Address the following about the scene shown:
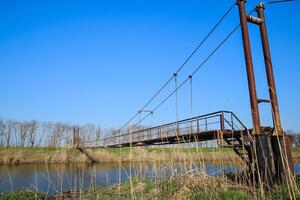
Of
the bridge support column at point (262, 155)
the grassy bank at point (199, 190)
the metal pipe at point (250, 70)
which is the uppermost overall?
the metal pipe at point (250, 70)

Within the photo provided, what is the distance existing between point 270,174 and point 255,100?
1.89m

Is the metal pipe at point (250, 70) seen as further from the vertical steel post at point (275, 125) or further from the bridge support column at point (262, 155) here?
the vertical steel post at point (275, 125)

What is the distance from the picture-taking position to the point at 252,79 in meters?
7.12

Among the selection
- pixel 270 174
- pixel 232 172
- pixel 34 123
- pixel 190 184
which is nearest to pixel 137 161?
pixel 190 184

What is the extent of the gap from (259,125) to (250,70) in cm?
154

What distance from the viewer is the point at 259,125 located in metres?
6.77

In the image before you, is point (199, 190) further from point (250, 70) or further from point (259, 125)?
point (250, 70)

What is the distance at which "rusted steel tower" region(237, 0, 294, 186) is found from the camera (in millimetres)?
6200

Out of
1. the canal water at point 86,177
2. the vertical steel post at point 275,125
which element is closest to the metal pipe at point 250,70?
the vertical steel post at point 275,125

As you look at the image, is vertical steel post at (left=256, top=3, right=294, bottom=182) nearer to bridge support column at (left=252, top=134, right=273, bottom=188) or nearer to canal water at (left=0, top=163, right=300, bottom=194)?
bridge support column at (left=252, top=134, right=273, bottom=188)

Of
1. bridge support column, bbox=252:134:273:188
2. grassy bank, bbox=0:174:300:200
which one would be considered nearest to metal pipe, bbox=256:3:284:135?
bridge support column, bbox=252:134:273:188

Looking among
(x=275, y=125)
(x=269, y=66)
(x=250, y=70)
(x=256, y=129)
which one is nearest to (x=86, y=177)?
(x=256, y=129)

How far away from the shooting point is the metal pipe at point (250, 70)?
675 centimetres

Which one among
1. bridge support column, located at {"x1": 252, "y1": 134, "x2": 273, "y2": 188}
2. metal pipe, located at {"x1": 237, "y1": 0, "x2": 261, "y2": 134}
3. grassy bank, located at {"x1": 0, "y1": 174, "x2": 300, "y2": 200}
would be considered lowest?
grassy bank, located at {"x1": 0, "y1": 174, "x2": 300, "y2": 200}
